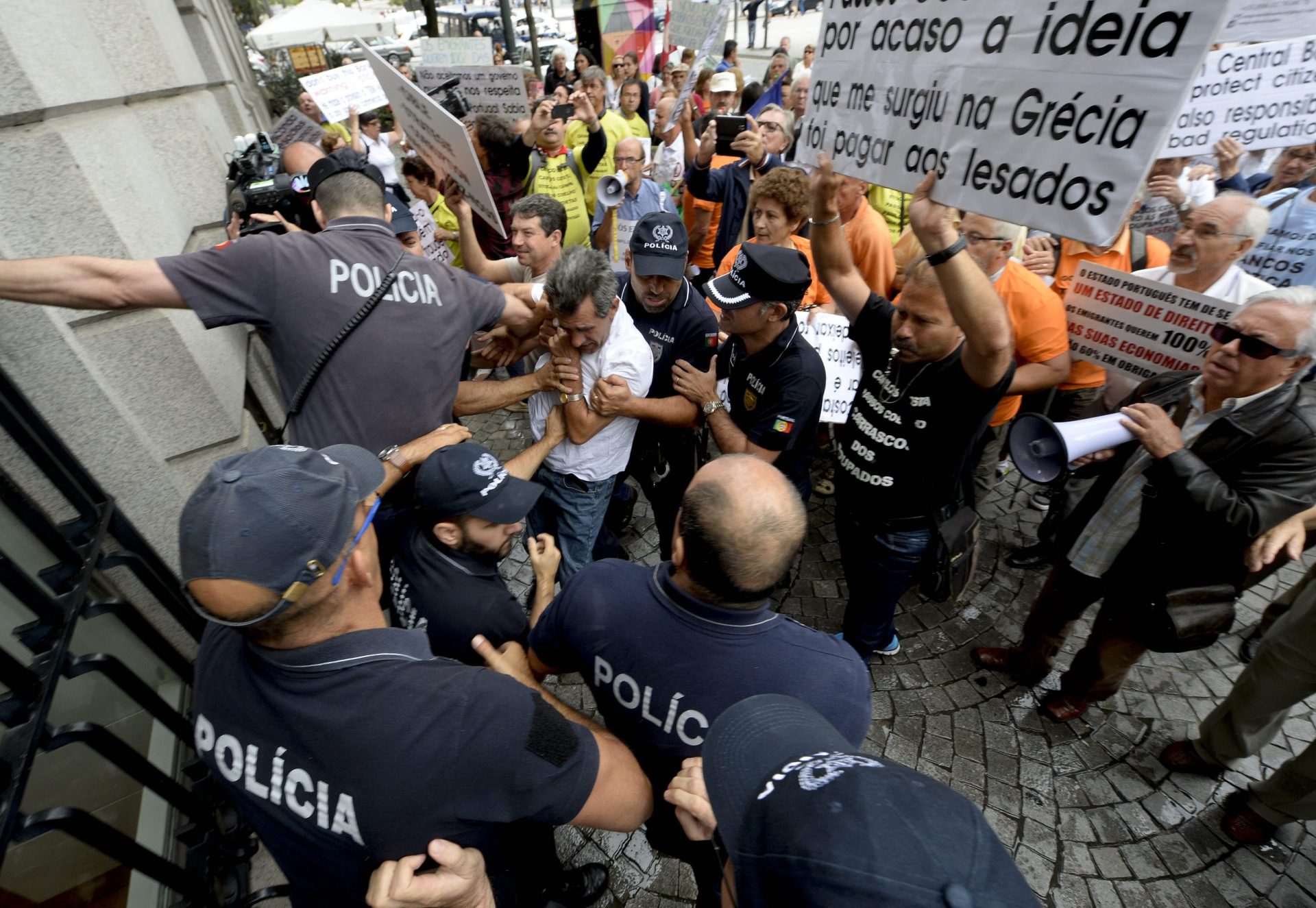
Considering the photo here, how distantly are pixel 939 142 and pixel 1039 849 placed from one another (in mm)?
3067

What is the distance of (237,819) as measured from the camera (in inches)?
89.7

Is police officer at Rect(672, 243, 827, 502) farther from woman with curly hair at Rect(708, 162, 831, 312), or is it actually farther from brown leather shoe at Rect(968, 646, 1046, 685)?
brown leather shoe at Rect(968, 646, 1046, 685)

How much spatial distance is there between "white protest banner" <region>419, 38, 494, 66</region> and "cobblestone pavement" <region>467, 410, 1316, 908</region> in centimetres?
860

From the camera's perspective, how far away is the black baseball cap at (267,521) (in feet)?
3.97

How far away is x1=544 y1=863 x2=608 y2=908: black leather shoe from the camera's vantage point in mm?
2289

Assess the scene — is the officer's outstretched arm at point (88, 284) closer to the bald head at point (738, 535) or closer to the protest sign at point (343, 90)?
the bald head at point (738, 535)

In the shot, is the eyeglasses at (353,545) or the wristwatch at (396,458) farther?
the wristwatch at (396,458)

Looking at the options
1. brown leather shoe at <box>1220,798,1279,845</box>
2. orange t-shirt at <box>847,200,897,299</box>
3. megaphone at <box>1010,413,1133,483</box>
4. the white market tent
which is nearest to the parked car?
the white market tent

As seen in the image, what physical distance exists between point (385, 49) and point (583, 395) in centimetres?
2757

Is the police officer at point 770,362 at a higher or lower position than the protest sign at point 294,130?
lower

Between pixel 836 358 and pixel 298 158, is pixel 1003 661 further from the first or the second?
pixel 298 158

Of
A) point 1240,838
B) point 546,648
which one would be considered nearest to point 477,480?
point 546,648

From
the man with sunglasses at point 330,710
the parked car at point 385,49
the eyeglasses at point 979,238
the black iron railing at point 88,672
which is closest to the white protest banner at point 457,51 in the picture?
the parked car at point 385,49

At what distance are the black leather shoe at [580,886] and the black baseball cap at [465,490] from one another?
1434 millimetres
